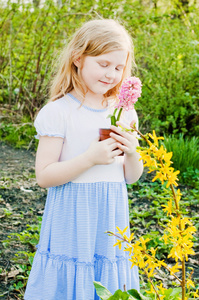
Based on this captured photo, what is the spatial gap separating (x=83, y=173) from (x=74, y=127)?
0.21m

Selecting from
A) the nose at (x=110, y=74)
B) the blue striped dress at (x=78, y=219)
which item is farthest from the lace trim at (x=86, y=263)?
the nose at (x=110, y=74)

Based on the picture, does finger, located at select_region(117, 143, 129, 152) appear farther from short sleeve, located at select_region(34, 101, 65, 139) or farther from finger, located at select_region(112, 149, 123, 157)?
short sleeve, located at select_region(34, 101, 65, 139)

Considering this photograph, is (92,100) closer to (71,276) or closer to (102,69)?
(102,69)

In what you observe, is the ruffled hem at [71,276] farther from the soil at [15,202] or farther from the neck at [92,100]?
the neck at [92,100]

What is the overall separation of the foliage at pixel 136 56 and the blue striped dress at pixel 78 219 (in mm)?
2882

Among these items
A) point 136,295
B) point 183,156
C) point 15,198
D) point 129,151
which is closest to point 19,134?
point 15,198

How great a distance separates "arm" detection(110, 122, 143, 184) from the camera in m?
1.69

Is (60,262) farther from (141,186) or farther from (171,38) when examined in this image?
(171,38)

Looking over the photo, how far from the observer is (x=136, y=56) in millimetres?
5211

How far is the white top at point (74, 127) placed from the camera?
5.78 feet

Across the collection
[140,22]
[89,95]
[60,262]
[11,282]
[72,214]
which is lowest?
[11,282]

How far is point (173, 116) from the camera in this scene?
16.1 feet

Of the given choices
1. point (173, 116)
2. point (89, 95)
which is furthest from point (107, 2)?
point (89, 95)

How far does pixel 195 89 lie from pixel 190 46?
52 cm
